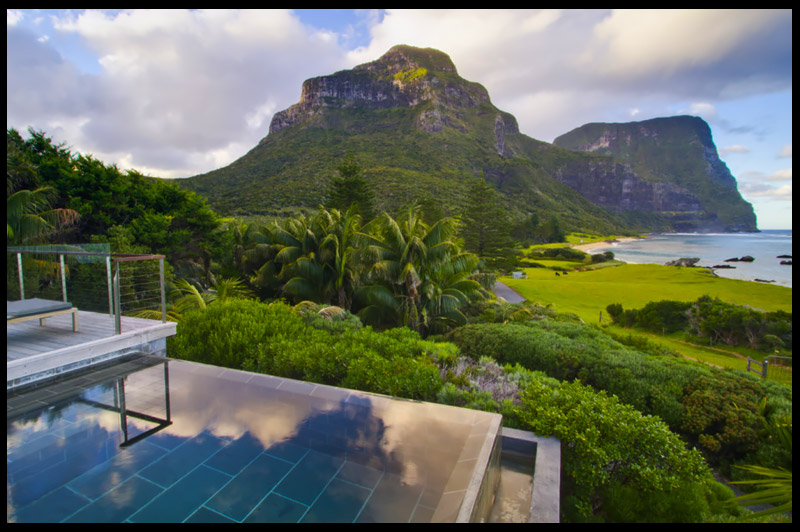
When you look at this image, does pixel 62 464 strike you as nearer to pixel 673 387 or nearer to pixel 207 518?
pixel 207 518

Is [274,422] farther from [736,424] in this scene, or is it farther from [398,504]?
[736,424]

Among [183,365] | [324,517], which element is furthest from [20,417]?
[324,517]

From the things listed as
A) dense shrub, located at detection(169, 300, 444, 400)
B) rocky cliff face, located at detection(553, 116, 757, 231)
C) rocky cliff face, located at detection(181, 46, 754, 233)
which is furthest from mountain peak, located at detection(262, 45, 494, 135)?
dense shrub, located at detection(169, 300, 444, 400)

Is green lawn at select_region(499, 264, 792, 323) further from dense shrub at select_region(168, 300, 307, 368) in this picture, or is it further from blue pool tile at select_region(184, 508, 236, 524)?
blue pool tile at select_region(184, 508, 236, 524)

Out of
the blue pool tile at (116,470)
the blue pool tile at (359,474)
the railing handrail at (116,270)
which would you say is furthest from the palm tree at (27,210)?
the blue pool tile at (359,474)

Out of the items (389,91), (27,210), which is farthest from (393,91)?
(27,210)

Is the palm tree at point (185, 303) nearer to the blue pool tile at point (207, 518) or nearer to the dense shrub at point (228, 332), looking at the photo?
the dense shrub at point (228, 332)
